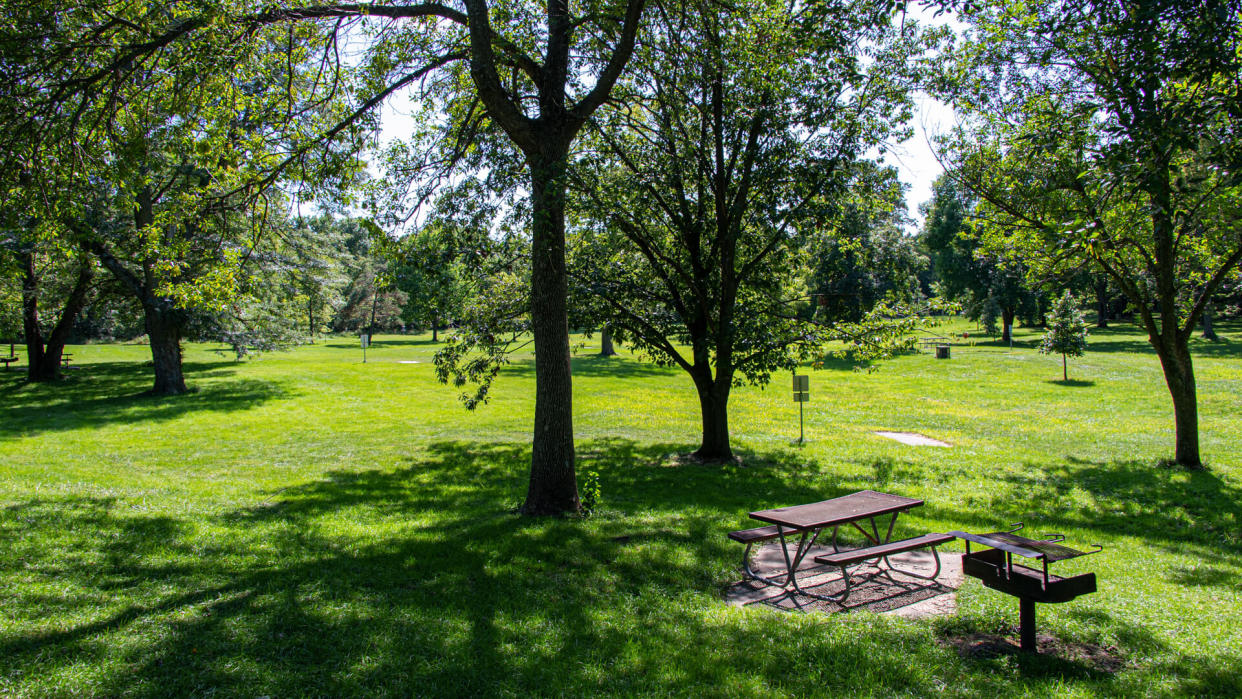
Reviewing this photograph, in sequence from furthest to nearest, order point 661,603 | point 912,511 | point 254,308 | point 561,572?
point 254,308, point 912,511, point 561,572, point 661,603

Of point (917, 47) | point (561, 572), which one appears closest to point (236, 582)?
point (561, 572)

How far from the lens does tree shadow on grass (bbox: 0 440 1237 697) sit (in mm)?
4117

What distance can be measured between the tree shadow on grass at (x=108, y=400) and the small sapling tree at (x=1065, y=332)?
3140 centimetres

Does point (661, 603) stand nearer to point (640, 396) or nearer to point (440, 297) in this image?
point (440, 297)

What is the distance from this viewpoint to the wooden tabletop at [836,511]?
5.80 metres

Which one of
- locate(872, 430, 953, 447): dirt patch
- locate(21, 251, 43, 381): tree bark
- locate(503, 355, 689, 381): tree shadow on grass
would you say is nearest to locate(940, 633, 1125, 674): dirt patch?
locate(872, 430, 953, 447): dirt patch

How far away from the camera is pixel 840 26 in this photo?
23.4 ft

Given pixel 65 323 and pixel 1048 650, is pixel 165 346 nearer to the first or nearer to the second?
pixel 65 323

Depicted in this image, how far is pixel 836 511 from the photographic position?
627 centimetres

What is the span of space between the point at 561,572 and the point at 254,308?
74.4ft

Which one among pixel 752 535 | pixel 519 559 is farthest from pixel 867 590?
pixel 519 559

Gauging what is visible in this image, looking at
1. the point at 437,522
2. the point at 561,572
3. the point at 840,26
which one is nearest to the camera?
the point at 561,572

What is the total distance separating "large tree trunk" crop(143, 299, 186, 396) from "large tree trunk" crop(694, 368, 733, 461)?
18.3 meters

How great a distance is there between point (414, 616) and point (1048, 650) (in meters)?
4.46
